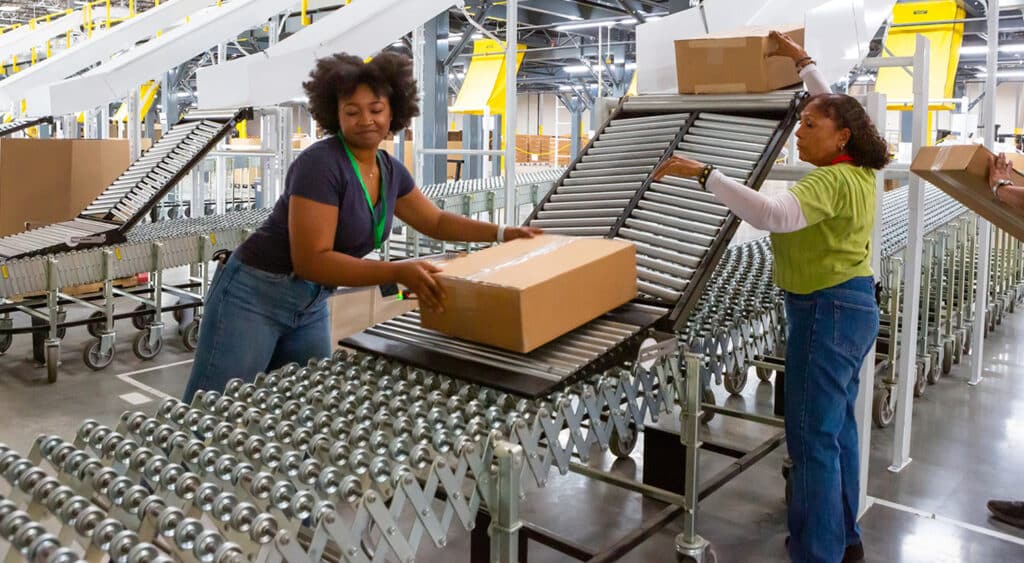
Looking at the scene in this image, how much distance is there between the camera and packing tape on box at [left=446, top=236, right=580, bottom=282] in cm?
221

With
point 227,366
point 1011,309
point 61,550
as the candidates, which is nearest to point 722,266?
point 227,366

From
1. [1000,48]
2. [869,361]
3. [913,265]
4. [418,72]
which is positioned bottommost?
[869,361]

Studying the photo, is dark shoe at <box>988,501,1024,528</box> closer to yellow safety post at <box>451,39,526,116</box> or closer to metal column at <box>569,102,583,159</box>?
yellow safety post at <box>451,39,526,116</box>

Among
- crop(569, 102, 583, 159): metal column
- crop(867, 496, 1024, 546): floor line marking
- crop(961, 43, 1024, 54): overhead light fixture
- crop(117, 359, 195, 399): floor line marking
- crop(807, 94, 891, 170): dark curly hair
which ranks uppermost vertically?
crop(961, 43, 1024, 54): overhead light fixture

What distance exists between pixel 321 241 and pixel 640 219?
1323 mm

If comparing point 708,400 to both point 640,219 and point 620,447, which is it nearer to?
point 620,447

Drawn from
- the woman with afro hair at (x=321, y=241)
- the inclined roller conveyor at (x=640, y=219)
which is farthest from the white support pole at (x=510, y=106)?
the woman with afro hair at (x=321, y=241)

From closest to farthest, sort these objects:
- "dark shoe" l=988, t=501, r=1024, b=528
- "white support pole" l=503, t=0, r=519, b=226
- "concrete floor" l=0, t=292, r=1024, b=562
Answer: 1. "concrete floor" l=0, t=292, r=1024, b=562
2. "dark shoe" l=988, t=501, r=1024, b=528
3. "white support pole" l=503, t=0, r=519, b=226

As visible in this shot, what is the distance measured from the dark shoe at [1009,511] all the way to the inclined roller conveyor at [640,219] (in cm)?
187

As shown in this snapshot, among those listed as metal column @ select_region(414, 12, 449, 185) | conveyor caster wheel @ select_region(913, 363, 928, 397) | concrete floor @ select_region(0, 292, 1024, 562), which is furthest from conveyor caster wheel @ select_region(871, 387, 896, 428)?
metal column @ select_region(414, 12, 449, 185)

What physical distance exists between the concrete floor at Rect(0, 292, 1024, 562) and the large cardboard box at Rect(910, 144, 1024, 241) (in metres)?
1.42

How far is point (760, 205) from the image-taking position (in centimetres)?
233

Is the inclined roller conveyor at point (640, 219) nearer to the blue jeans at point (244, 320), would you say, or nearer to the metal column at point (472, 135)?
the blue jeans at point (244, 320)

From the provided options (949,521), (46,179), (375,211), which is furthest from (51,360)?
(949,521)
